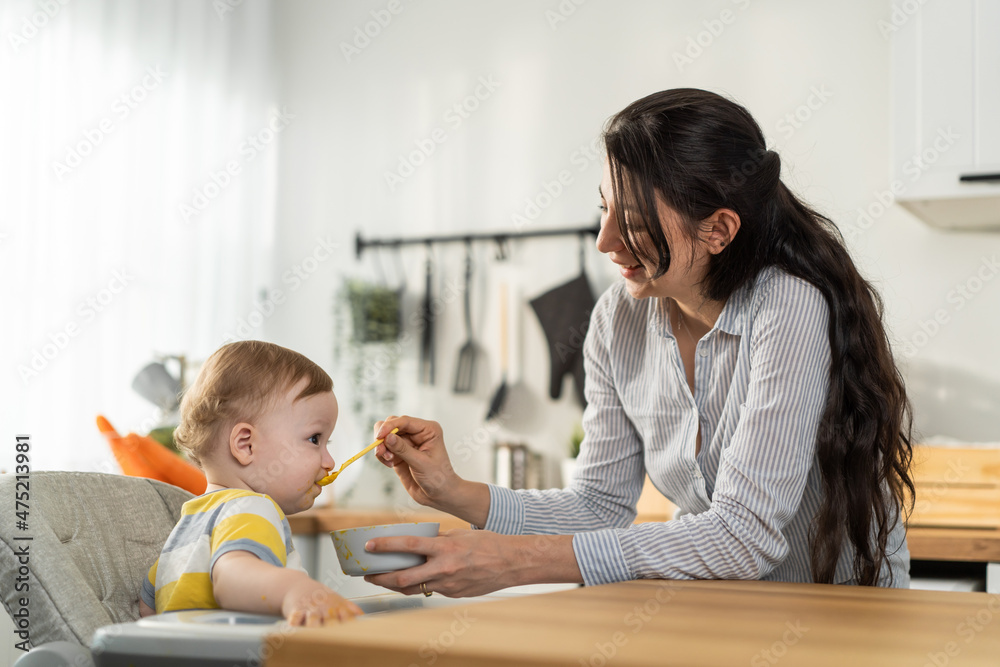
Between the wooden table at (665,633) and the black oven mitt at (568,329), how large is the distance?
1933mm

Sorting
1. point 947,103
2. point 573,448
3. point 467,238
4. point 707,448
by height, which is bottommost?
point 573,448

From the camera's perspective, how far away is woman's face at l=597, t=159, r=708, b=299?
1.19 metres

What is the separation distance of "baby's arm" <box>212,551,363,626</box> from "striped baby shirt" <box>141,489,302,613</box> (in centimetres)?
2

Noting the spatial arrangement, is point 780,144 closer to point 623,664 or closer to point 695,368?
point 695,368

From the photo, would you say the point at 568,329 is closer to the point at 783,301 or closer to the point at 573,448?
the point at 573,448

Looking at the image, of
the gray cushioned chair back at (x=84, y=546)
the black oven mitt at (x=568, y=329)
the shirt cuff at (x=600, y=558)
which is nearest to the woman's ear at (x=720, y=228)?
the shirt cuff at (x=600, y=558)

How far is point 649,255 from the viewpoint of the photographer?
3.93 feet

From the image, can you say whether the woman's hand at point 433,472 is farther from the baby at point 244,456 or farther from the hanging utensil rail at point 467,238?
the hanging utensil rail at point 467,238

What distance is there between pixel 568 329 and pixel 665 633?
220 centimetres

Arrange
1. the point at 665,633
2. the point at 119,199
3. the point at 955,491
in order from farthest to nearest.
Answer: the point at 119,199, the point at 955,491, the point at 665,633

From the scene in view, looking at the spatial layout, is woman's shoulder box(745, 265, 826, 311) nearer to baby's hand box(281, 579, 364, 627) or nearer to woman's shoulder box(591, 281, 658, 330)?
woman's shoulder box(591, 281, 658, 330)

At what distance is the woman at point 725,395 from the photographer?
1.03 m

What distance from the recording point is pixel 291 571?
2.56 feet

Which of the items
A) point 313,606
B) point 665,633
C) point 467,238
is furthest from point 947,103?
point 313,606
